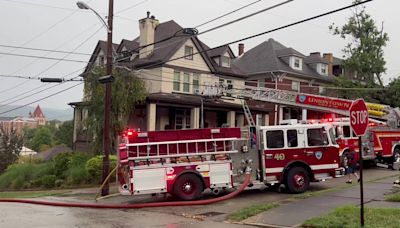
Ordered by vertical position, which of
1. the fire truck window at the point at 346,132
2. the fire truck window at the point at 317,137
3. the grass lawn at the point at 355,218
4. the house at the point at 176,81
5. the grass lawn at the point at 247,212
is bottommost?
the grass lawn at the point at 247,212

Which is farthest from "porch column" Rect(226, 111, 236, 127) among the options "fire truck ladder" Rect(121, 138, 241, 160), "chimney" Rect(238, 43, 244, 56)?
"fire truck ladder" Rect(121, 138, 241, 160)

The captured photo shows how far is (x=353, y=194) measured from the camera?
15.3m

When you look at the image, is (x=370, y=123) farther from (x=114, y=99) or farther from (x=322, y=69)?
(x=322, y=69)

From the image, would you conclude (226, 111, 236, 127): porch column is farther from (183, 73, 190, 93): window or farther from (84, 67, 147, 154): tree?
(84, 67, 147, 154): tree

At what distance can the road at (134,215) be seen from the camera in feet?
39.5

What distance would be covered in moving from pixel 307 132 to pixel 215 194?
3.98 metres

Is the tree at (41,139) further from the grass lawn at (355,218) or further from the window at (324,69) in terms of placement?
the grass lawn at (355,218)

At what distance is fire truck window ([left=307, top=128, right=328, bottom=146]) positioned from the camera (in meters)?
16.9

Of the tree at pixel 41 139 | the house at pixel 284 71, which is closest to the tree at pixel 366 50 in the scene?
the house at pixel 284 71

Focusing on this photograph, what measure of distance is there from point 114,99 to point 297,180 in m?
15.1

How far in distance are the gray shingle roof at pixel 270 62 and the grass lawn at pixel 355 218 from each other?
33.4m

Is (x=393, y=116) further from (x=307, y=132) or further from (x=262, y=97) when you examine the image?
(x=307, y=132)

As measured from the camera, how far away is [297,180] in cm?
1652

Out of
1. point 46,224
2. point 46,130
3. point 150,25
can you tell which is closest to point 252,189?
point 46,224
